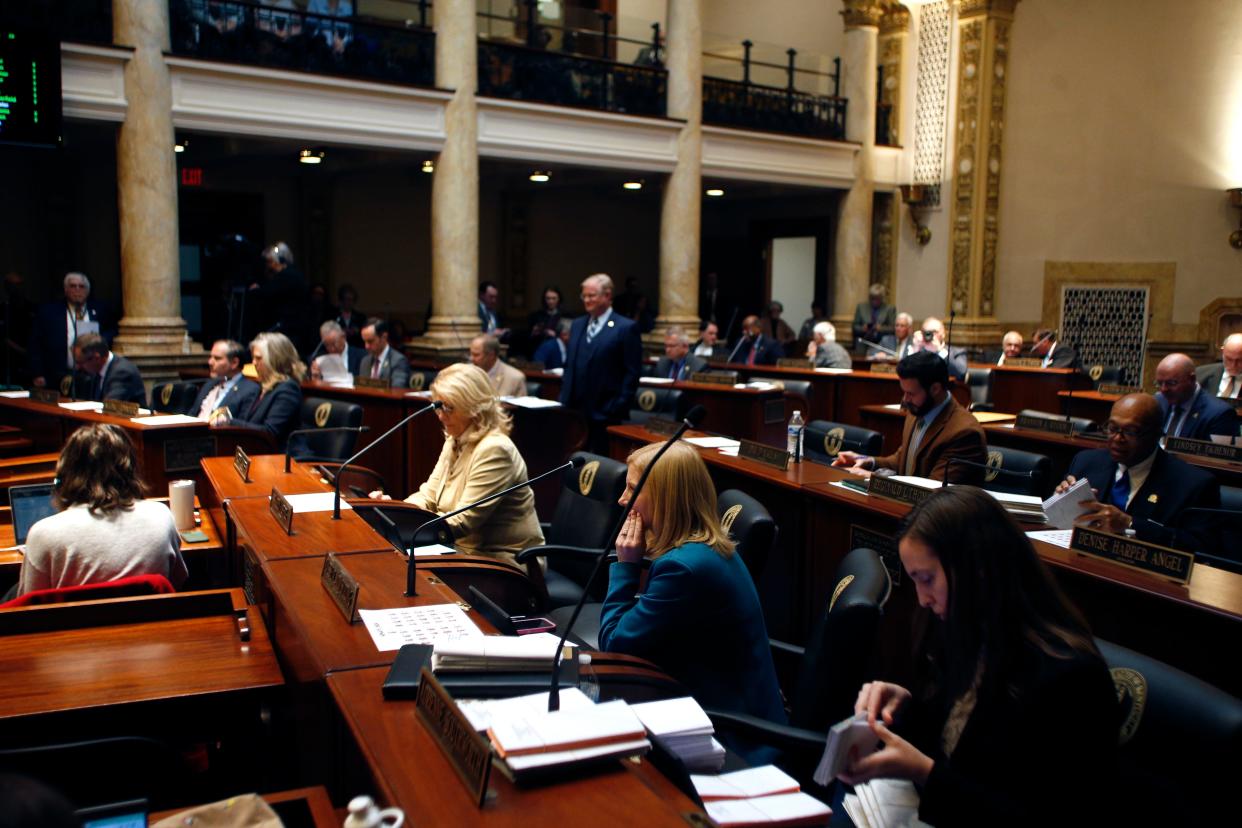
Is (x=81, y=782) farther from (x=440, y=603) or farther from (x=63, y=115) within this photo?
(x=63, y=115)

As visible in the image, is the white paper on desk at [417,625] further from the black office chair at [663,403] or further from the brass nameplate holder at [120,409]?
the black office chair at [663,403]

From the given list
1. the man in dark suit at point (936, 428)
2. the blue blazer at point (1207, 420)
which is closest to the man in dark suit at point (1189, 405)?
the blue blazer at point (1207, 420)

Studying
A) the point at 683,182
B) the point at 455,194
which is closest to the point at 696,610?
the point at 455,194

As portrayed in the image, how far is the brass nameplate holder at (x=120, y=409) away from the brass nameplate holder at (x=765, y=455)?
10.5 ft

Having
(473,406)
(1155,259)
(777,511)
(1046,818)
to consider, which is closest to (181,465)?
(473,406)

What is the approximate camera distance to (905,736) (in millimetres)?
2076

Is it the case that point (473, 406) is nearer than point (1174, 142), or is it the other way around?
Answer: point (473, 406)

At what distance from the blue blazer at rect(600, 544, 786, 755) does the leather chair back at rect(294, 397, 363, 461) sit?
3715 millimetres

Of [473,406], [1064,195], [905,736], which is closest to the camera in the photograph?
[905,736]

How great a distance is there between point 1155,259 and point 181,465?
452 inches

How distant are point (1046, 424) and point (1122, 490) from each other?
2.26 m

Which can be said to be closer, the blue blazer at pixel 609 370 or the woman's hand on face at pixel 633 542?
the woman's hand on face at pixel 633 542

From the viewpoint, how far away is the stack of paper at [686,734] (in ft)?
6.15

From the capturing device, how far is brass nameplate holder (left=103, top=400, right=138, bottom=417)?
18.5 ft
